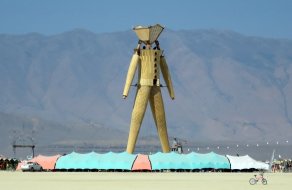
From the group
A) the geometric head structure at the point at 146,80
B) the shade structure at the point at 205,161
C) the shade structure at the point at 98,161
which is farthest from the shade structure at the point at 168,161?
the shade structure at the point at 98,161

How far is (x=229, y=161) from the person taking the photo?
225 ft

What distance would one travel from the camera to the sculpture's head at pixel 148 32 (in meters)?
66.3

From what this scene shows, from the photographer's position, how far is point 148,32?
218 ft

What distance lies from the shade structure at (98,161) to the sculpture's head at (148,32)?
30.5 ft

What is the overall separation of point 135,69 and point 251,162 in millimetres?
12554

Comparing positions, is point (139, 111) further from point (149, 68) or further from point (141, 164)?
point (141, 164)

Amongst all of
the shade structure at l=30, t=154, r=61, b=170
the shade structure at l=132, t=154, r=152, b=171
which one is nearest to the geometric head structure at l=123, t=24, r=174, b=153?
the shade structure at l=132, t=154, r=152, b=171

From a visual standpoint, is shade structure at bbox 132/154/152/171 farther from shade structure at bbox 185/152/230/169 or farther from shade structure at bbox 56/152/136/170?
shade structure at bbox 185/152/230/169

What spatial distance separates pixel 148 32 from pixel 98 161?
11.4m

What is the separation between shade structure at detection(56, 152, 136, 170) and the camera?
218ft

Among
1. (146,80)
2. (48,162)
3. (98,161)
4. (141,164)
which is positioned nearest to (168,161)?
(141,164)
